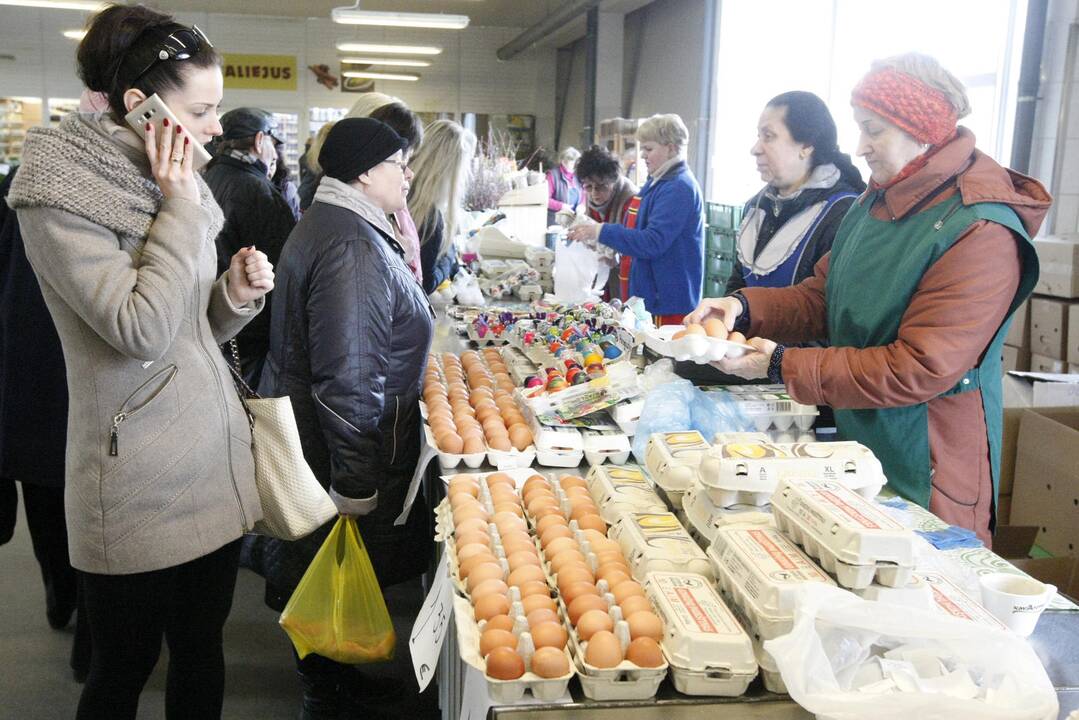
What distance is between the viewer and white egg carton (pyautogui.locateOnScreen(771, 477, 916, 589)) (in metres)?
1.25

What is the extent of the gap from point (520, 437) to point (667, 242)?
245 centimetres

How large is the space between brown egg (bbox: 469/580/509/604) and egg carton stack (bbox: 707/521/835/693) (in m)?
0.33

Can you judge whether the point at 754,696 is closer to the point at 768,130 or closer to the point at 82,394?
the point at 82,394

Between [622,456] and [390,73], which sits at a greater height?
[390,73]

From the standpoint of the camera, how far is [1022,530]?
2.40m

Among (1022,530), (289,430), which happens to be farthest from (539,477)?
(1022,530)

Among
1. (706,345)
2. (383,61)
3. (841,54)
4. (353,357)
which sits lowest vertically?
(353,357)

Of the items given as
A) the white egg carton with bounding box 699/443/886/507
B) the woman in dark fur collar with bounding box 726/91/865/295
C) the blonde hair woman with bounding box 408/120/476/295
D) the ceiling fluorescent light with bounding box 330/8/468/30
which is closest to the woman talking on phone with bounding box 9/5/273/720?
the white egg carton with bounding box 699/443/886/507

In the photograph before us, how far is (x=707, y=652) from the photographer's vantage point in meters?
1.21

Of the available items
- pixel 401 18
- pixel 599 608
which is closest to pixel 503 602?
pixel 599 608

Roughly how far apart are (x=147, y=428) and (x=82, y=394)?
0.12 metres

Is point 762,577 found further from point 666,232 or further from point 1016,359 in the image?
point 1016,359

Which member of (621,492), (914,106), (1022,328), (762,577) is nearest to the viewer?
(762,577)

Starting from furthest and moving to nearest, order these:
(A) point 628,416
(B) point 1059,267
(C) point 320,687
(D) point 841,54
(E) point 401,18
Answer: (E) point 401,18 < (D) point 841,54 < (B) point 1059,267 < (C) point 320,687 < (A) point 628,416
